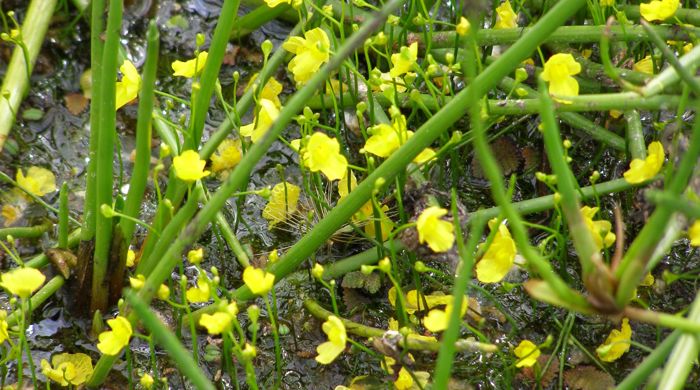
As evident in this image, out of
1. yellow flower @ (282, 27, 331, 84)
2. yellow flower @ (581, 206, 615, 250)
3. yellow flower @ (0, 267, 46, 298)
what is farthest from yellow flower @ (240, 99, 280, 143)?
yellow flower @ (581, 206, 615, 250)

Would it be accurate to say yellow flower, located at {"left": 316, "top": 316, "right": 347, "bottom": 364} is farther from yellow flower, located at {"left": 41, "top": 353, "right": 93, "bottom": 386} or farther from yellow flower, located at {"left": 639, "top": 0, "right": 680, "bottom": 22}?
yellow flower, located at {"left": 639, "top": 0, "right": 680, "bottom": 22}

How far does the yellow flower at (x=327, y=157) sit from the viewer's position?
167 centimetres

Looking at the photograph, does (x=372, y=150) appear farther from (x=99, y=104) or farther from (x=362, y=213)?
(x=99, y=104)

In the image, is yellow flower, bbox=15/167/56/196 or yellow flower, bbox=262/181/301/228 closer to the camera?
yellow flower, bbox=262/181/301/228

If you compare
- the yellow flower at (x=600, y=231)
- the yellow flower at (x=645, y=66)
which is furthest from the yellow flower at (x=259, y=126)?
the yellow flower at (x=645, y=66)

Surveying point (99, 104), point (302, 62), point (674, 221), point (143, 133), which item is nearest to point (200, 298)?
point (143, 133)

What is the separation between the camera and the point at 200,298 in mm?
1617

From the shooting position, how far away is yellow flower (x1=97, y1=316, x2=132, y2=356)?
5.12ft

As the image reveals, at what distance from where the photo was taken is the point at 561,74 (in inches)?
66.6

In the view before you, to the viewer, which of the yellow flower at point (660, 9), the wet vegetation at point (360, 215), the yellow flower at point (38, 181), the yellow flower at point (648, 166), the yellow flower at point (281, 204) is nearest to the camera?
the wet vegetation at point (360, 215)

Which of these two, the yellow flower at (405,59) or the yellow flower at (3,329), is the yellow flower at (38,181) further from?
the yellow flower at (405,59)

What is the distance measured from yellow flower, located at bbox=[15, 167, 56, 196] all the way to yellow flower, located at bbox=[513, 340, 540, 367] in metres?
1.33

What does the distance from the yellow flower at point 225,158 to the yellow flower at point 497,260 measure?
34.4 inches

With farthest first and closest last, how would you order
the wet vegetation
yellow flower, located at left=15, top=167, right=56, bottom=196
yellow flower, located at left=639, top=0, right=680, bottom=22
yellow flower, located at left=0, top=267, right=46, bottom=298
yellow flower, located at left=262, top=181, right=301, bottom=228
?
yellow flower, located at left=15, top=167, right=56, bottom=196 < yellow flower, located at left=262, top=181, right=301, bottom=228 < yellow flower, located at left=639, top=0, right=680, bottom=22 < yellow flower, located at left=0, top=267, right=46, bottom=298 < the wet vegetation
